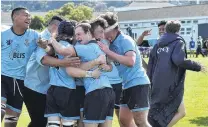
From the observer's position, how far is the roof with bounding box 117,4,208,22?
223 feet

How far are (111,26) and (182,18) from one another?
63449mm

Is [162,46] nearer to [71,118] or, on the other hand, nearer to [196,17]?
[71,118]

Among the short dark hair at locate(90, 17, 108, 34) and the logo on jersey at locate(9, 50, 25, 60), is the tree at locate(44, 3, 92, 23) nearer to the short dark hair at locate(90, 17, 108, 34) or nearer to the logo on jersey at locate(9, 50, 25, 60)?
the logo on jersey at locate(9, 50, 25, 60)

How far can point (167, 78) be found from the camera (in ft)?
25.4

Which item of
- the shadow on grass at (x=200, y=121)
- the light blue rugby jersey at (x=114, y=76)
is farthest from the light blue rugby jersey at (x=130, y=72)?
the shadow on grass at (x=200, y=121)

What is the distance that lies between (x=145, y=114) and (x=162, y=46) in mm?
1273

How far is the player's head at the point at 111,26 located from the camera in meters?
6.71

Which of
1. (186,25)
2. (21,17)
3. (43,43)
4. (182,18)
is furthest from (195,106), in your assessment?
(182,18)

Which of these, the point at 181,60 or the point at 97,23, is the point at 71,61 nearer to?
the point at 97,23

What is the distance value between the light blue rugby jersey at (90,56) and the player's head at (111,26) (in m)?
0.68

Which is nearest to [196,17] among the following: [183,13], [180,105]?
[183,13]

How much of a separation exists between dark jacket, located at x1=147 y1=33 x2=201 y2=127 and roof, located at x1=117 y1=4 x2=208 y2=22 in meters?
58.3

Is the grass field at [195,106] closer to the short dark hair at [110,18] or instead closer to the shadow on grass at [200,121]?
the shadow on grass at [200,121]

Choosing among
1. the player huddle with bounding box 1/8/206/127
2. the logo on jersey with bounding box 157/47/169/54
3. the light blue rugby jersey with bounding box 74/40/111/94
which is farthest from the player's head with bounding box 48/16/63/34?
the logo on jersey with bounding box 157/47/169/54
